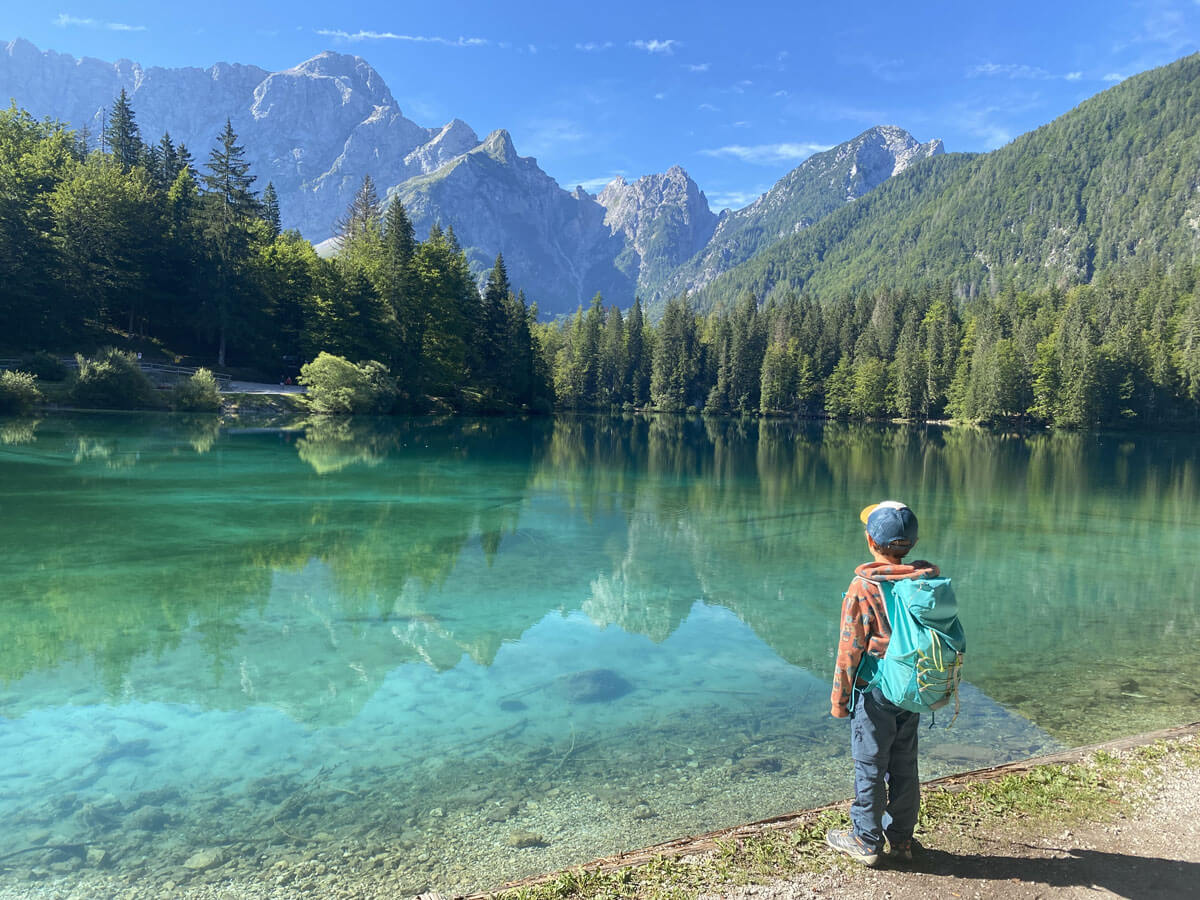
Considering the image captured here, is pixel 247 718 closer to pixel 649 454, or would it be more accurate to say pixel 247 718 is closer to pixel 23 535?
pixel 23 535

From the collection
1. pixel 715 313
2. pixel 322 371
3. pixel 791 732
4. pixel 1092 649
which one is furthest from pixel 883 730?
pixel 715 313

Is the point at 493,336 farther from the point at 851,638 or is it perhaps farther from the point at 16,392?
the point at 851,638

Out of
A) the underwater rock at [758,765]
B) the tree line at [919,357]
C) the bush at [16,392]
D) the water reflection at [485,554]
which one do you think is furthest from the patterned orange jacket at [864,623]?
the tree line at [919,357]

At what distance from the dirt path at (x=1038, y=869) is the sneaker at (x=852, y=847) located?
67 millimetres

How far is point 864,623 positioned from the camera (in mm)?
4172

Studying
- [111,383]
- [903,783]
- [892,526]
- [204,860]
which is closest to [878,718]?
[903,783]

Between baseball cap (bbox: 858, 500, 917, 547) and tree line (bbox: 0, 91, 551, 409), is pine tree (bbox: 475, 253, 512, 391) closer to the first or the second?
tree line (bbox: 0, 91, 551, 409)

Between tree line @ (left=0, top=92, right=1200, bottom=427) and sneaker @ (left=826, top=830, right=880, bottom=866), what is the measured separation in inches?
2337

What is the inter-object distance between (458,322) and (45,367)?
1385 inches

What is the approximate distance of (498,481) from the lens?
27.4 metres

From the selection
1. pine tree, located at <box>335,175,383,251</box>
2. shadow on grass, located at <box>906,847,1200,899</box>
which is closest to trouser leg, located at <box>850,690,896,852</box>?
shadow on grass, located at <box>906,847,1200,899</box>

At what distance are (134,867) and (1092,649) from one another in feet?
40.0

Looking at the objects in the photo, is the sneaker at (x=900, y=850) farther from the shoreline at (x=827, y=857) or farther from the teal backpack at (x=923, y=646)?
the teal backpack at (x=923, y=646)

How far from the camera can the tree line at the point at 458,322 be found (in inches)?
2270
